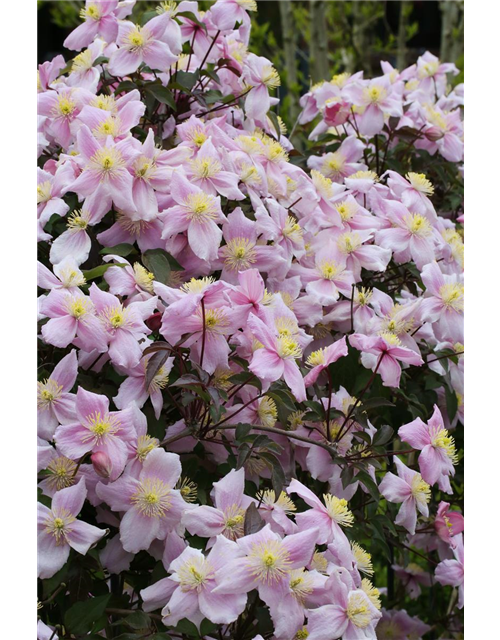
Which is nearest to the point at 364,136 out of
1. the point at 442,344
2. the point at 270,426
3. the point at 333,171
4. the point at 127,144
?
the point at 333,171

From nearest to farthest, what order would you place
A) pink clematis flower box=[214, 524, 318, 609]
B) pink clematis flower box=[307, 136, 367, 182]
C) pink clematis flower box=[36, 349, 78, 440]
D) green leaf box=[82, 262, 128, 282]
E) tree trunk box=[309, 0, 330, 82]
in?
pink clematis flower box=[214, 524, 318, 609] → pink clematis flower box=[36, 349, 78, 440] → green leaf box=[82, 262, 128, 282] → pink clematis flower box=[307, 136, 367, 182] → tree trunk box=[309, 0, 330, 82]

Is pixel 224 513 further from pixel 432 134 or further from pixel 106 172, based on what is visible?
pixel 432 134

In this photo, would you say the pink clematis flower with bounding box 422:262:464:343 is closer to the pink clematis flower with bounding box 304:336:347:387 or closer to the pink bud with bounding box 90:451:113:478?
the pink clematis flower with bounding box 304:336:347:387

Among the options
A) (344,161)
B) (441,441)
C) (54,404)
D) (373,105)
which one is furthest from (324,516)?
(373,105)

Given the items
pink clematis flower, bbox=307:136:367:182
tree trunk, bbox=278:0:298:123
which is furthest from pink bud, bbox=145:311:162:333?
tree trunk, bbox=278:0:298:123

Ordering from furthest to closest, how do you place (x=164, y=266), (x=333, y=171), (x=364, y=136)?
(x=364, y=136) < (x=333, y=171) < (x=164, y=266)

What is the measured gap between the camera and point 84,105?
4.06 feet

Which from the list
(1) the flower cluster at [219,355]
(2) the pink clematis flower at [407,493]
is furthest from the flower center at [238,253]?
(2) the pink clematis flower at [407,493]

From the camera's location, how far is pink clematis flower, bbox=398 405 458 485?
1058 mm

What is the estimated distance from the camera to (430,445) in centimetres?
107

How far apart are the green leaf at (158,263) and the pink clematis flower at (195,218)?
0.09 feet

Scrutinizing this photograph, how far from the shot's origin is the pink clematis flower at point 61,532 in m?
0.86

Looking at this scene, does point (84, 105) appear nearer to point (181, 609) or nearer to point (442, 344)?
point (442, 344)

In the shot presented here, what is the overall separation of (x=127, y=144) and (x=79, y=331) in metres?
0.30
